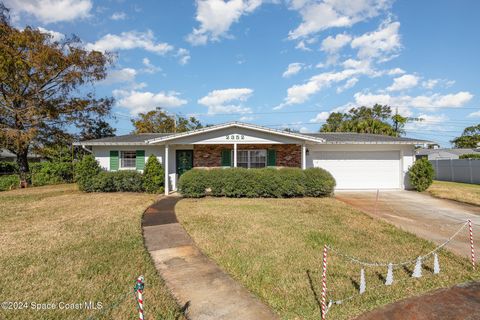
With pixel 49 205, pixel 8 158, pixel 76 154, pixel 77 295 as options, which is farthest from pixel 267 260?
pixel 8 158

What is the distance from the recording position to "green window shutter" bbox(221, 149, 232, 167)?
1436 cm

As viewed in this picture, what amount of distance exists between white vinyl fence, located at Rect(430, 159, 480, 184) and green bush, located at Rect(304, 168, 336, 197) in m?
14.6

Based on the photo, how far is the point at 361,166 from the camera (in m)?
14.3

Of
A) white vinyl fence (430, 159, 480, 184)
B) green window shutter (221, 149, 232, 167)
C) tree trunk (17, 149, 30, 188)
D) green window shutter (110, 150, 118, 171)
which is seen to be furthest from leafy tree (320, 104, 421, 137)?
tree trunk (17, 149, 30, 188)

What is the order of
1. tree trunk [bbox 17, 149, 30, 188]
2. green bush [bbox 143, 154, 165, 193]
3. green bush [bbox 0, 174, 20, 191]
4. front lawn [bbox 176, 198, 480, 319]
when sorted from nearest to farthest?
front lawn [bbox 176, 198, 480, 319] < green bush [bbox 143, 154, 165, 193] < green bush [bbox 0, 174, 20, 191] < tree trunk [bbox 17, 149, 30, 188]

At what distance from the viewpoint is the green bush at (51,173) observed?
59.3ft

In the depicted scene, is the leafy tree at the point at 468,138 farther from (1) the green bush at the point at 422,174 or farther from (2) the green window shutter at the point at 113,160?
(2) the green window shutter at the point at 113,160

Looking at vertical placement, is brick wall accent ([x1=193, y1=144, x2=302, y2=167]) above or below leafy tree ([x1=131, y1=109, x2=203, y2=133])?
below

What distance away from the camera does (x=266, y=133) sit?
42.2ft

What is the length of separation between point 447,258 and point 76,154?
24.6 meters

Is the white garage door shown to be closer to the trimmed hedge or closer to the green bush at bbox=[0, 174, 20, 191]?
the trimmed hedge

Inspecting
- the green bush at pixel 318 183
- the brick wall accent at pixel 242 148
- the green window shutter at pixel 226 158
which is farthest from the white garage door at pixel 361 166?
the green window shutter at pixel 226 158

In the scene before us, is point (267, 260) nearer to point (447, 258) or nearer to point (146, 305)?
point (146, 305)

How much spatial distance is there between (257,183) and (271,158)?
2.92 meters
